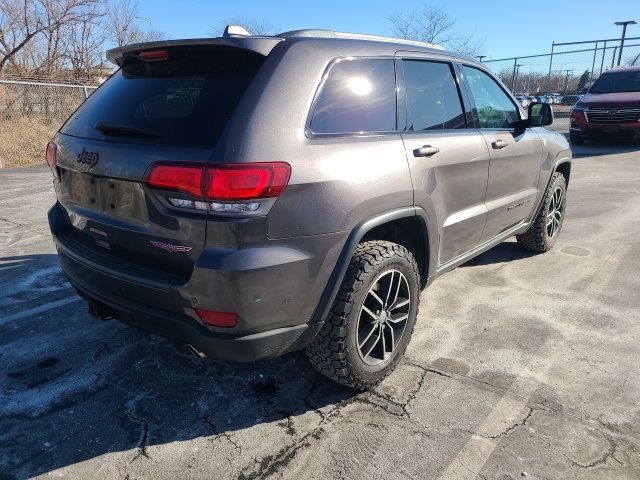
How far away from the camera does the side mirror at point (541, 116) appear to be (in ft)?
13.4

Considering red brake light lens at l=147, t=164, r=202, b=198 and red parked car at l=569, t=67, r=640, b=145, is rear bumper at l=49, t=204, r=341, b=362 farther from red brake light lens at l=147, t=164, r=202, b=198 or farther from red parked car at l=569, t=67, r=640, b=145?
red parked car at l=569, t=67, r=640, b=145

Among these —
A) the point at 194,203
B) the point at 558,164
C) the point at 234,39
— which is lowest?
the point at 558,164

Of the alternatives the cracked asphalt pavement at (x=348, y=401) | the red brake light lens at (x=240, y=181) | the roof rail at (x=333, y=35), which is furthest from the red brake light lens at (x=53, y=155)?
the roof rail at (x=333, y=35)

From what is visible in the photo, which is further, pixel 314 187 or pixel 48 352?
pixel 48 352

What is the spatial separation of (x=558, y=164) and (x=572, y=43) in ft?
71.9

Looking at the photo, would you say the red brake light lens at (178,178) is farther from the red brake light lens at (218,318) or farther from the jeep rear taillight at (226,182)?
the red brake light lens at (218,318)

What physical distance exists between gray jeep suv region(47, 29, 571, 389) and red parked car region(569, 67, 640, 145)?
11.2 metres

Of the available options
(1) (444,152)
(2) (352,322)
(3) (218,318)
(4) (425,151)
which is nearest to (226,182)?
(3) (218,318)

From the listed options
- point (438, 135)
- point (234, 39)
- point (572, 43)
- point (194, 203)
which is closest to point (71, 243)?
point (194, 203)

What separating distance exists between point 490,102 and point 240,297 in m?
2.78

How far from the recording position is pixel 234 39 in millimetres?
2225

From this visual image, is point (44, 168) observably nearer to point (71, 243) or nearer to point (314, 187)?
Result: point (71, 243)

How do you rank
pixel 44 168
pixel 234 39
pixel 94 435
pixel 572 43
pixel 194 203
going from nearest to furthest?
pixel 194 203
pixel 234 39
pixel 94 435
pixel 44 168
pixel 572 43

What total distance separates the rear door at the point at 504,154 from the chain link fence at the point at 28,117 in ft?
38.0
